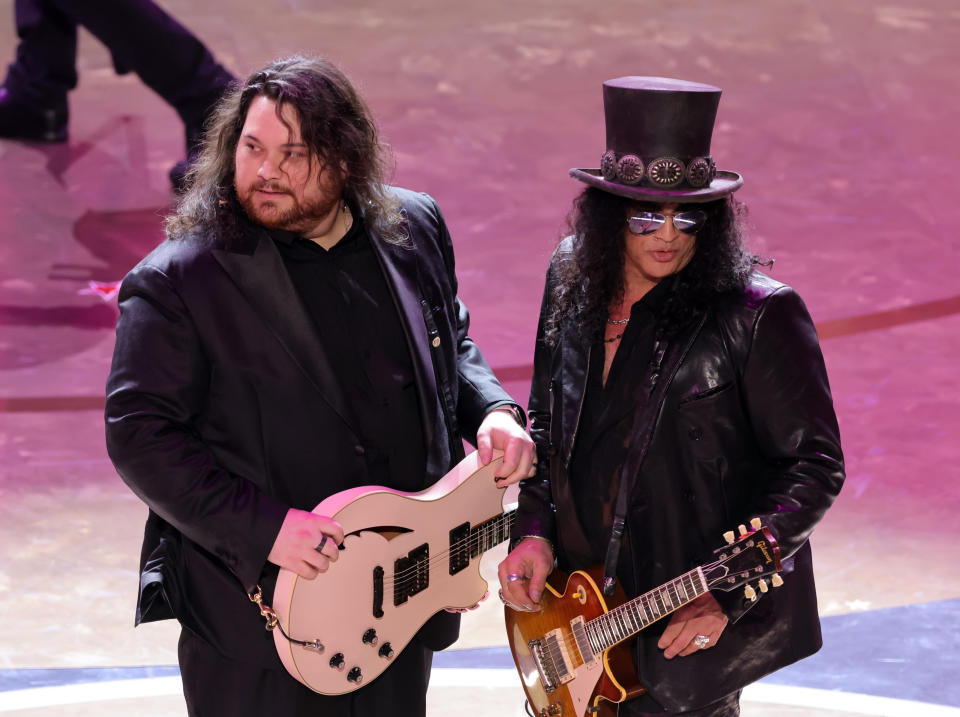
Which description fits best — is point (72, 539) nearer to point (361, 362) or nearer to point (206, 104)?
point (361, 362)

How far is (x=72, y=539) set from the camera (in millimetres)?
5715

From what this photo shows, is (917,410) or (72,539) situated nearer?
(72,539)

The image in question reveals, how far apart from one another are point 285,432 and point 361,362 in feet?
0.94

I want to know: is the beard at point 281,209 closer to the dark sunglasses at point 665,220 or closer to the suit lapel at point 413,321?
the suit lapel at point 413,321

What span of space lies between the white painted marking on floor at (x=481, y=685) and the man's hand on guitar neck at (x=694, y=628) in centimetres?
154

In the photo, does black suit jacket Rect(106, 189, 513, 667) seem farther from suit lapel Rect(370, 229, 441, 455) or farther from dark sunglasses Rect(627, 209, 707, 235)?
dark sunglasses Rect(627, 209, 707, 235)

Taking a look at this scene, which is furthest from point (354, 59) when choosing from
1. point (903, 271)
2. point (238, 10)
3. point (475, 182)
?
point (903, 271)

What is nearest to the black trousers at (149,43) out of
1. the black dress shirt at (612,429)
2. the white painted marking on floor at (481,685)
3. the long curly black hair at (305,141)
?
the white painted marking on floor at (481,685)

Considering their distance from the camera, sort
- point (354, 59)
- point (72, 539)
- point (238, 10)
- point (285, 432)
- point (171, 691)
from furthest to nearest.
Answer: point (238, 10), point (354, 59), point (72, 539), point (171, 691), point (285, 432)

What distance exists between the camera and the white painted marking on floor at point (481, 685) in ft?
14.8

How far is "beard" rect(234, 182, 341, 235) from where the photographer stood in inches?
131

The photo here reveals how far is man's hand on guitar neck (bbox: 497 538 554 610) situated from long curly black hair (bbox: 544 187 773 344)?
0.54 metres

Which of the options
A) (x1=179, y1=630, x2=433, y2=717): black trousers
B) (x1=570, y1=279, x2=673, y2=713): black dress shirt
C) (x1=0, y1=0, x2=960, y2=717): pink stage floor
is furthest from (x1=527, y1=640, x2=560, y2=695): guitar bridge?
(x1=0, y1=0, x2=960, y2=717): pink stage floor

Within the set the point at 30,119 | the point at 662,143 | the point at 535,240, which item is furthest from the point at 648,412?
the point at 30,119
